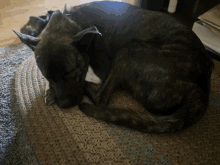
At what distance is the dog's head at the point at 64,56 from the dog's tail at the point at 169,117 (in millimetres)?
419

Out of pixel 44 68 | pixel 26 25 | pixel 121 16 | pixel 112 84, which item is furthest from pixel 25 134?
pixel 26 25

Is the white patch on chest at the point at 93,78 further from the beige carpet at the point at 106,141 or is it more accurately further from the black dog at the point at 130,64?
the beige carpet at the point at 106,141

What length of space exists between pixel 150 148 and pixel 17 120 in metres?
1.33

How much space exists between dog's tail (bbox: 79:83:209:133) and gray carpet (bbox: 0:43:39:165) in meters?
0.77

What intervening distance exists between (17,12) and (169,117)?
11.2 feet

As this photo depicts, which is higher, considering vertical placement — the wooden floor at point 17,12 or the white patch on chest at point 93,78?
the wooden floor at point 17,12

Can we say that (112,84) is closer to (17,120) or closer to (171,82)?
(171,82)

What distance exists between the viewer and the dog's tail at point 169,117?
127 cm

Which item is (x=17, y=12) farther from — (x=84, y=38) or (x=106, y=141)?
(x=106, y=141)

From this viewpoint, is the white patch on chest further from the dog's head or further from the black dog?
the dog's head

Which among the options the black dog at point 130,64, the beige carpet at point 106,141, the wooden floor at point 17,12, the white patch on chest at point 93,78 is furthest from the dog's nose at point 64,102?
the wooden floor at point 17,12

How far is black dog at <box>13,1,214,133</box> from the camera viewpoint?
1338 millimetres

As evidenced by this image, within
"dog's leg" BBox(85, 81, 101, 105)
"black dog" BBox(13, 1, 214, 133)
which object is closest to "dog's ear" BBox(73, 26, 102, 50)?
"black dog" BBox(13, 1, 214, 133)

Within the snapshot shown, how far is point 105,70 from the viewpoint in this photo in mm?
1820
